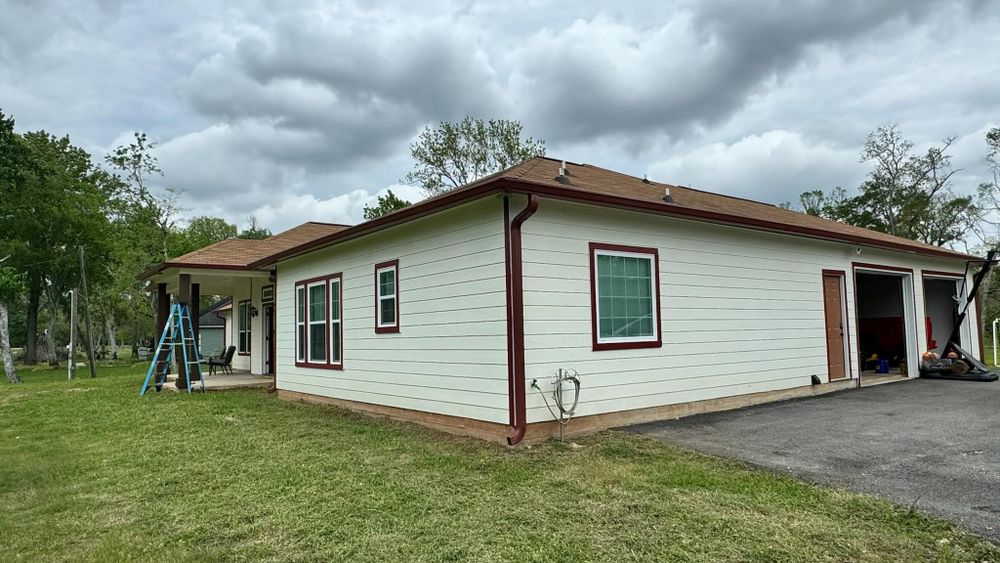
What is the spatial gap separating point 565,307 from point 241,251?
10672mm

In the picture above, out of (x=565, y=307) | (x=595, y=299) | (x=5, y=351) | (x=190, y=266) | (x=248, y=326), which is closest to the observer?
(x=565, y=307)

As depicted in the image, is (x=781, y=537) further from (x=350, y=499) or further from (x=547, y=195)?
(x=547, y=195)

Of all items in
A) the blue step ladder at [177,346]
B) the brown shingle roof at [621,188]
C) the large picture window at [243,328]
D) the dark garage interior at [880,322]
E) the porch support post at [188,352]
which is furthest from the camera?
the large picture window at [243,328]

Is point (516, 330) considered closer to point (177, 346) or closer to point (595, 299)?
point (595, 299)

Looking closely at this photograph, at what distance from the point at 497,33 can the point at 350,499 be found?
947 centimetres

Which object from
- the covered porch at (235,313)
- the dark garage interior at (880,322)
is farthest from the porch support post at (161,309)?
the dark garage interior at (880,322)

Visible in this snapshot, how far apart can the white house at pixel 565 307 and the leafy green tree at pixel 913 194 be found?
23.3 metres

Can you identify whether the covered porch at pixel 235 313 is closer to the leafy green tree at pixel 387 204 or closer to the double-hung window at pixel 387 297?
the double-hung window at pixel 387 297

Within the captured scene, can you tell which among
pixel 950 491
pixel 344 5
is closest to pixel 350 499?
pixel 950 491

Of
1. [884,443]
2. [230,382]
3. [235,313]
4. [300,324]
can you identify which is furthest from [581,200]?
[235,313]

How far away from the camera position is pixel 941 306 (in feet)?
46.1

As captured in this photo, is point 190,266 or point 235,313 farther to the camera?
point 235,313

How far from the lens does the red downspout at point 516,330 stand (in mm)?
5828

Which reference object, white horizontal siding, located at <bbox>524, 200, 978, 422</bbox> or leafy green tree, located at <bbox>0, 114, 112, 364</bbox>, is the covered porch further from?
leafy green tree, located at <bbox>0, 114, 112, 364</bbox>
